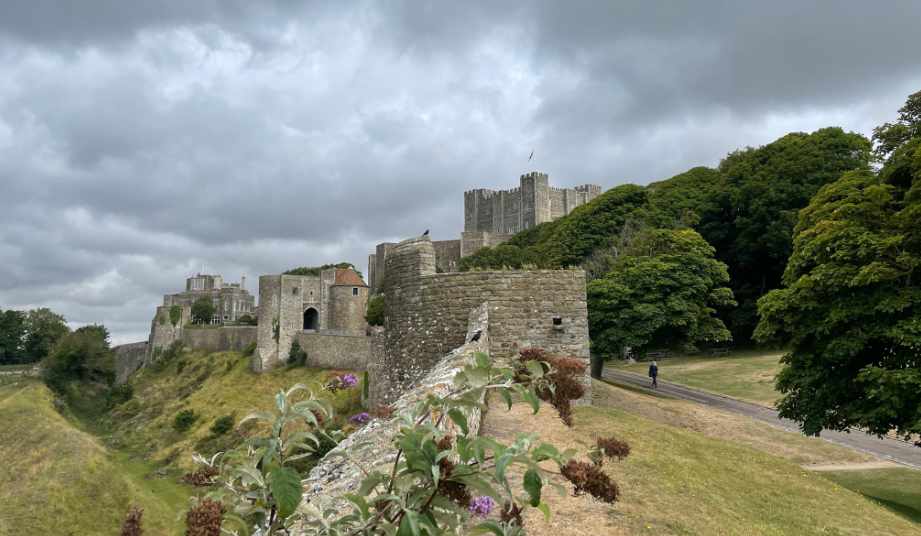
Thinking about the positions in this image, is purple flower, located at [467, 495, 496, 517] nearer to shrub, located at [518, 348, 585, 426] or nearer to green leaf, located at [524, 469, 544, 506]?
green leaf, located at [524, 469, 544, 506]

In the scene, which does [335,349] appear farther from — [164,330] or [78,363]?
[78,363]

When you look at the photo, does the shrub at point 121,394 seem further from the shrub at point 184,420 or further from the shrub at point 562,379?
the shrub at point 562,379

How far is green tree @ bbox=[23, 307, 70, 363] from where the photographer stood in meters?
88.5

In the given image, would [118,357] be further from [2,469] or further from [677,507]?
[677,507]

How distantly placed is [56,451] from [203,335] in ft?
106

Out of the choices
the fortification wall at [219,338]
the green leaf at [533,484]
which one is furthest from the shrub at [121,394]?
the green leaf at [533,484]

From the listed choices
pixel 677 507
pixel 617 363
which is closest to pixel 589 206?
pixel 617 363

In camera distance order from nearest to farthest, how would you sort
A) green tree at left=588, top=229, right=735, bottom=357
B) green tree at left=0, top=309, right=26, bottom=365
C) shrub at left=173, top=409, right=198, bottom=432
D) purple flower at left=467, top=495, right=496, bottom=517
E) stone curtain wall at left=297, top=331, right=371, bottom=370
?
purple flower at left=467, top=495, right=496, bottom=517
green tree at left=588, top=229, right=735, bottom=357
shrub at left=173, top=409, right=198, bottom=432
stone curtain wall at left=297, top=331, right=371, bottom=370
green tree at left=0, top=309, right=26, bottom=365

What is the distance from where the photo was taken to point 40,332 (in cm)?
9038

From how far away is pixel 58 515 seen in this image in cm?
2352

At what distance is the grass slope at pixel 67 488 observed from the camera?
22.9 metres

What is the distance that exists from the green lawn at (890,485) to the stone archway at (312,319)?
151 feet

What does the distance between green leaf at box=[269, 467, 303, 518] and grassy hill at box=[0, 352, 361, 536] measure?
37.9 ft

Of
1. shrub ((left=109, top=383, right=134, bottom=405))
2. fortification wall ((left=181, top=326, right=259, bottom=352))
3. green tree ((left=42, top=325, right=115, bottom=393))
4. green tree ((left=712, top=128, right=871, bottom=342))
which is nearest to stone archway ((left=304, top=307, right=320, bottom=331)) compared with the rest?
fortification wall ((left=181, top=326, right=259, bottom=352))
